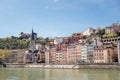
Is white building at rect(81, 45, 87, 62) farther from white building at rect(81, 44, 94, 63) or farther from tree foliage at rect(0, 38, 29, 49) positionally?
tree foliage at rect(0, 38, 29, 49)

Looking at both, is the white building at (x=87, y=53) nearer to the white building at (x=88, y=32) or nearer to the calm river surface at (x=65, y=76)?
the calm river surface at (x=65, y=76)

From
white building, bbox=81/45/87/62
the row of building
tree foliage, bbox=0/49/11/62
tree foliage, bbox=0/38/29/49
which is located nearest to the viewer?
the row of building

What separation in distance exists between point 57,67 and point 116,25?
47.8 m

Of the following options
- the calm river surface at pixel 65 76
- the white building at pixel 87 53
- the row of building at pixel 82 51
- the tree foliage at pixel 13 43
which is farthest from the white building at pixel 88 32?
the calm river surface at pixel 65 76

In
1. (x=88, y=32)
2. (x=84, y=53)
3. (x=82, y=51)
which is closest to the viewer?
(x=84, y=53)

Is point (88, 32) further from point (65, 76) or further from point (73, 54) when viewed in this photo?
point (65, 76)

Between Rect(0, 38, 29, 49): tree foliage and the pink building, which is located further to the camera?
Rect(0, 38, 29, 49): tree foliage

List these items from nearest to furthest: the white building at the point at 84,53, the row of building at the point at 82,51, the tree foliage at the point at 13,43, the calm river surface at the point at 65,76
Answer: the calm river surface at the point at 65,76, the row of building at the point at 82,51, the white building at the point at 84,53, the tree foliage at the point at 13,43

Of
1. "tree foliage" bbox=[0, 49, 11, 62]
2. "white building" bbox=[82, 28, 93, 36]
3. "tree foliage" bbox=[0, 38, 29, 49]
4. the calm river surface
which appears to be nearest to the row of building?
"white building" bbox=[82, 28, 93, 36]

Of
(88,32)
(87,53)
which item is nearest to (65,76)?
(87,53)

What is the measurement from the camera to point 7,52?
142875 mm

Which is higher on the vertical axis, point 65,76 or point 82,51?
point 82,51

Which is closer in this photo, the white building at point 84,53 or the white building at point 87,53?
the white building at point 87,53

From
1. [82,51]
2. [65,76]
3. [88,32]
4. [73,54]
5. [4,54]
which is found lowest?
[65,76]
